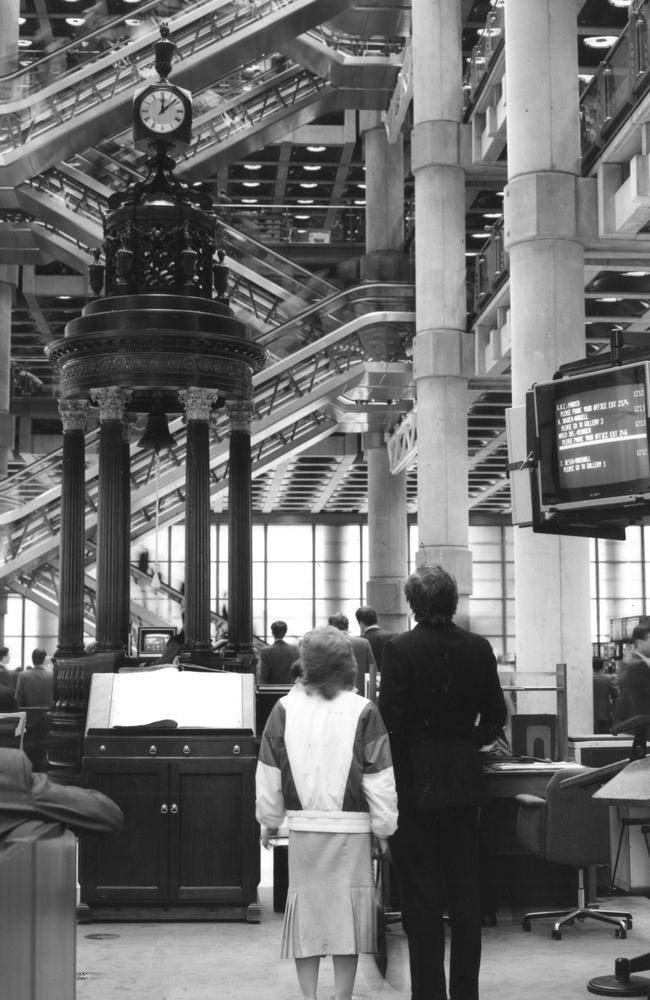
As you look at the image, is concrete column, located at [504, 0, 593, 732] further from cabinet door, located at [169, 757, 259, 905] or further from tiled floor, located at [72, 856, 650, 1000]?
cabinet door, located at [169, 757, 259, 905]

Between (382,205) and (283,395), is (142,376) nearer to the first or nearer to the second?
(283,395)

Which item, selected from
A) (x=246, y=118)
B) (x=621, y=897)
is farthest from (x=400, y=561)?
(x=621, y=897)

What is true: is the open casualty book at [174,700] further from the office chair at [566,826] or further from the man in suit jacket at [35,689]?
the man in suit jacket at [35,689]

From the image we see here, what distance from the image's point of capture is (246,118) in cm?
2759

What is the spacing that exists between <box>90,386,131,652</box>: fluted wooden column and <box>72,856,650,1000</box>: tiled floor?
6.28 meters

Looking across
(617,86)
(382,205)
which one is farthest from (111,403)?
(382,205)

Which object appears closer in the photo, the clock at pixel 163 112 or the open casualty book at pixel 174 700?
the open casualty book at pixel 174 700

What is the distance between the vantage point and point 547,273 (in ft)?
46.9

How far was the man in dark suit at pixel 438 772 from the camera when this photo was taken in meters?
5.88

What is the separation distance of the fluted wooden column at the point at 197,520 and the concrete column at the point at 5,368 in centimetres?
1539

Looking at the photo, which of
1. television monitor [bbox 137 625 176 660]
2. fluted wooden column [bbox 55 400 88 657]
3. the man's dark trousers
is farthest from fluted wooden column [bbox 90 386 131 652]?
the man's dark trousers

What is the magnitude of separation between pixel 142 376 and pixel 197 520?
5.47 feet

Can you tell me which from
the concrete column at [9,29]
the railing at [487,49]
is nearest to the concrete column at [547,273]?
the railing at [487,49]

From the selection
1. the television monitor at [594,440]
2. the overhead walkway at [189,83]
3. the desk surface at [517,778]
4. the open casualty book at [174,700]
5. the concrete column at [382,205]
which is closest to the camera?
the television monitor at [594,440]
